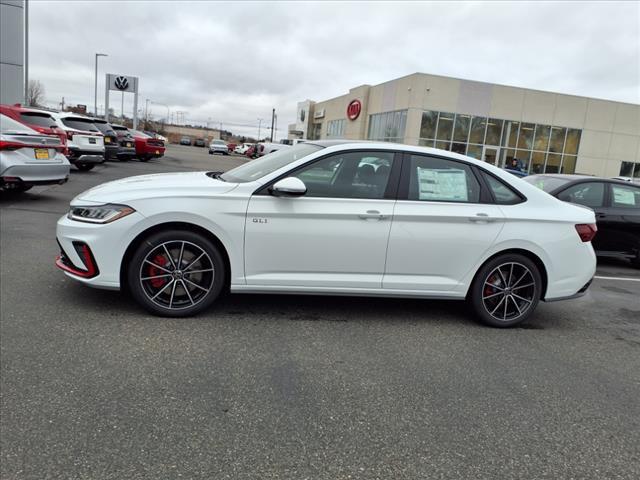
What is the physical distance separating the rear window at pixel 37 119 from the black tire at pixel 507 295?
32.9ft

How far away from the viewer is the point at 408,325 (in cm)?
461

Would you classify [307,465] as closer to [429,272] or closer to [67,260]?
[429,272]

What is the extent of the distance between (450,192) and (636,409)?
2187mm

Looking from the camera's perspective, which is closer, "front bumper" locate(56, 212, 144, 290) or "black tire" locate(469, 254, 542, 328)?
"front bumper" locate(56, 212, 144, 290)

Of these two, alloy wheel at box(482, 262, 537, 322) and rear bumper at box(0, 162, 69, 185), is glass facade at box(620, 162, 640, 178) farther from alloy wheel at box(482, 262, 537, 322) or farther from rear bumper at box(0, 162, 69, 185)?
rear bumper at box(0, 162, 69, 185)

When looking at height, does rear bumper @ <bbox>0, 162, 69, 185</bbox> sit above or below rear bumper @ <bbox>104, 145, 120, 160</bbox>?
below

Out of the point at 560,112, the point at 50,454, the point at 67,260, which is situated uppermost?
Result: the point at 560,112

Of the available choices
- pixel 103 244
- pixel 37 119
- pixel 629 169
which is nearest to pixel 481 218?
pixel 103 244

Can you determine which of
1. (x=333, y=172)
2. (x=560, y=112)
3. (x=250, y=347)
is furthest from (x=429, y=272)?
(x=560, y=112)

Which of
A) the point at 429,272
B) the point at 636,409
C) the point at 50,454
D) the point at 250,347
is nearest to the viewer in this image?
the point at 50,454

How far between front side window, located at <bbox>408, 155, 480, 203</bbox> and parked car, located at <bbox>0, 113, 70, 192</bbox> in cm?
700

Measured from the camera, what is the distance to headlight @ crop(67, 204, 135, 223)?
160 inches

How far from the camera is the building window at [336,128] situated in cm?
4391

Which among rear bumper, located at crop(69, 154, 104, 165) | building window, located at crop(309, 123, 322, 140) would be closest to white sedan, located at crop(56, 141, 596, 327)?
rear bumper, located at crop(69, 154, 104, 165)
